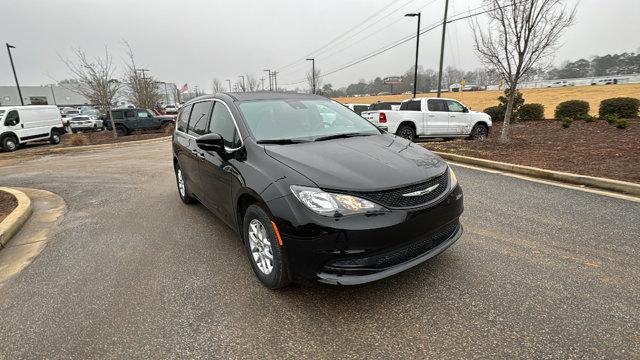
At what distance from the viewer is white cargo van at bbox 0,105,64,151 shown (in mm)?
15562

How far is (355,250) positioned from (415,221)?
506 millimetres

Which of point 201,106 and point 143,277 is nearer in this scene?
point 143,277

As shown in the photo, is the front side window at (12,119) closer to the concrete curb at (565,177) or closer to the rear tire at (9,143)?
the rear tire at (9,143)

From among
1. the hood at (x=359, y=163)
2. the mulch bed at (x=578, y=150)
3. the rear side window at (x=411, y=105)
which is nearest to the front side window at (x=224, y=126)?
the hood at (x=359, y=163)

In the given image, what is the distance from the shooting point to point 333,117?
13.0 ft

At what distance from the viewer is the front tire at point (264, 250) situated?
2.62m

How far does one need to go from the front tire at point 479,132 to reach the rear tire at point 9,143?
65.4 feet

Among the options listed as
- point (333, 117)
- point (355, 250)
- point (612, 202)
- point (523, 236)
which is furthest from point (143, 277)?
point (612, 202)

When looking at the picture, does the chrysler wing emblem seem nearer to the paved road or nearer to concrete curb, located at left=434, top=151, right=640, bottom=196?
the paved road

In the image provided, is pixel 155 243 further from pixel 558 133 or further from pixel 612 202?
pixel 558 133

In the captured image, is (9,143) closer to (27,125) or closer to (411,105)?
(27,125)

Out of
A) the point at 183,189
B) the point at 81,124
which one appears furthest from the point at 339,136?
the point at 81,124

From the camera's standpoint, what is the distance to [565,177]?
19.3 feet

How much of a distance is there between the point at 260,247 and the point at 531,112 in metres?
17.9
